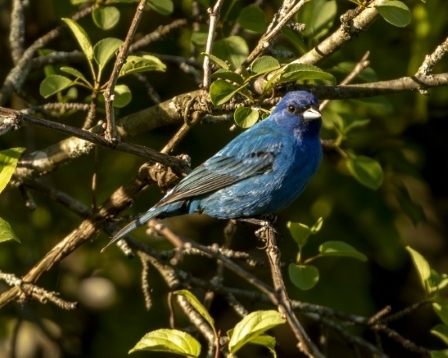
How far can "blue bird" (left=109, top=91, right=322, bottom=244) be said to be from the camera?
14.8 ft

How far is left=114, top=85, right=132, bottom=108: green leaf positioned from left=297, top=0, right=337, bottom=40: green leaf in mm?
979

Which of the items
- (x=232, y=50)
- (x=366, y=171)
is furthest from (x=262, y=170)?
(x=232, y=50)

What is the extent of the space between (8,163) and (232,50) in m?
1.42

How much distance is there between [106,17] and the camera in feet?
13.9

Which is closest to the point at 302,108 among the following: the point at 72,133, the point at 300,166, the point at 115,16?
the point at 300,166

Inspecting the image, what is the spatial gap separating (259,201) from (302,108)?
54 centimetres

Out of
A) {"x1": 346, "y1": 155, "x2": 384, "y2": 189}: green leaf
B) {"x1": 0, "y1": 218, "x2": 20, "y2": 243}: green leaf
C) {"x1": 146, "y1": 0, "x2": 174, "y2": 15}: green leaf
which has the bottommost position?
{"x1": 346, "y1": 155, "x2": 384, "y2": 189}: green leaf

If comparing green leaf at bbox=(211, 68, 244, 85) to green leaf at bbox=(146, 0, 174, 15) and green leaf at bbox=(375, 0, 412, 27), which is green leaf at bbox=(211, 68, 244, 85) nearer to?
green leaf at bbox=(375, 0, 412, 27)

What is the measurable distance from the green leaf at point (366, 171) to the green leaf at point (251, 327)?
185 cm

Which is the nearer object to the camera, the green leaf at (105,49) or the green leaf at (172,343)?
the green leaf at (172,343)

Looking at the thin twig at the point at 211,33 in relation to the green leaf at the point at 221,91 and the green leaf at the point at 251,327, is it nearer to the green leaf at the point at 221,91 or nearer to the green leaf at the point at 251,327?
the green leaf at the point at 221,91

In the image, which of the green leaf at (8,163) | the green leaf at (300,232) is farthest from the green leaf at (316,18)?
the green leaf at (8,163)

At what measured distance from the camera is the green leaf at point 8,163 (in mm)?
3215

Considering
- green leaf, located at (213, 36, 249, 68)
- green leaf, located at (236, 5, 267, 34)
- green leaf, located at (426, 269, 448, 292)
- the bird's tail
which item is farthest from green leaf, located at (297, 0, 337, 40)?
green leaf, located at (426, 269, 448, 292)
